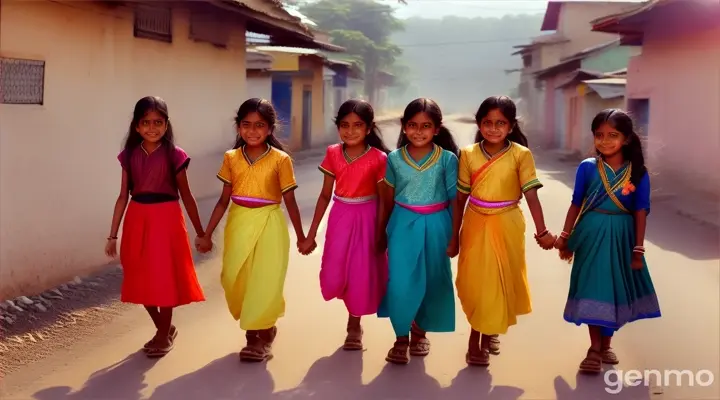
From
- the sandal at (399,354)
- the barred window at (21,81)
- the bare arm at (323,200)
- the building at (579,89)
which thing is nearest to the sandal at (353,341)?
the sandal at (399,354)

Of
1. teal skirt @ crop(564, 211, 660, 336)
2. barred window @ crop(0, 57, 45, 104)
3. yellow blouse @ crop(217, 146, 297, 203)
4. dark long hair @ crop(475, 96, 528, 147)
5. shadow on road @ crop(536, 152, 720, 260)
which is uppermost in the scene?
barred window @ crop(0, 57, 45, 104)

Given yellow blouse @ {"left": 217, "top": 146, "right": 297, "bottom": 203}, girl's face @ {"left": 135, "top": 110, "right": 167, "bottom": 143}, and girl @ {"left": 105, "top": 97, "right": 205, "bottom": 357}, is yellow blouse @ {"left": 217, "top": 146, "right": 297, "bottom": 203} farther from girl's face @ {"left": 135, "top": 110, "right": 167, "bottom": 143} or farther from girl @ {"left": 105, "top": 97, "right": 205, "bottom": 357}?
girl's face @ {"left": 135, "top": 110, "right": 167, "bottom": 143}

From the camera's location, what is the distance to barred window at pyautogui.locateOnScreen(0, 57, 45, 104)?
5402mm

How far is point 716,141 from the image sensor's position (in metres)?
10.8

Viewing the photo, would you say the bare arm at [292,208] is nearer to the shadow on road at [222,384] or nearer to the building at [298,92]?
the shadow on road at [222,384]

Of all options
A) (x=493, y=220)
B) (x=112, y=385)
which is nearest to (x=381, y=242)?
(x=493, y=220)

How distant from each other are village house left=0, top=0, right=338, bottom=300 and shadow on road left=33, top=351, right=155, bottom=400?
1.60 meters

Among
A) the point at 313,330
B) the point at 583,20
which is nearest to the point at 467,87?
the point at 583,20

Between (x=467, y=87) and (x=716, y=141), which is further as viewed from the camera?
(x=467, y=87)

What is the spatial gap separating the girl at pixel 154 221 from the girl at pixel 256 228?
0.77 ft

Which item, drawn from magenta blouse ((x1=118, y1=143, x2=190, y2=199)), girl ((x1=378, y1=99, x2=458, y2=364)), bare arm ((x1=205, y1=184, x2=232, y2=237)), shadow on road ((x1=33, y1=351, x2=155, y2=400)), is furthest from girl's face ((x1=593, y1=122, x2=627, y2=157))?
shadow on road ((x1=33, y1=351, x2=155, y2=400))

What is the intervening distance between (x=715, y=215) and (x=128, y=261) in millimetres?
8005

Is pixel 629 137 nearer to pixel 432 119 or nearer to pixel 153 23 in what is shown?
pixel 432 119

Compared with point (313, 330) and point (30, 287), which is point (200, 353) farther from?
point (30, 287)
